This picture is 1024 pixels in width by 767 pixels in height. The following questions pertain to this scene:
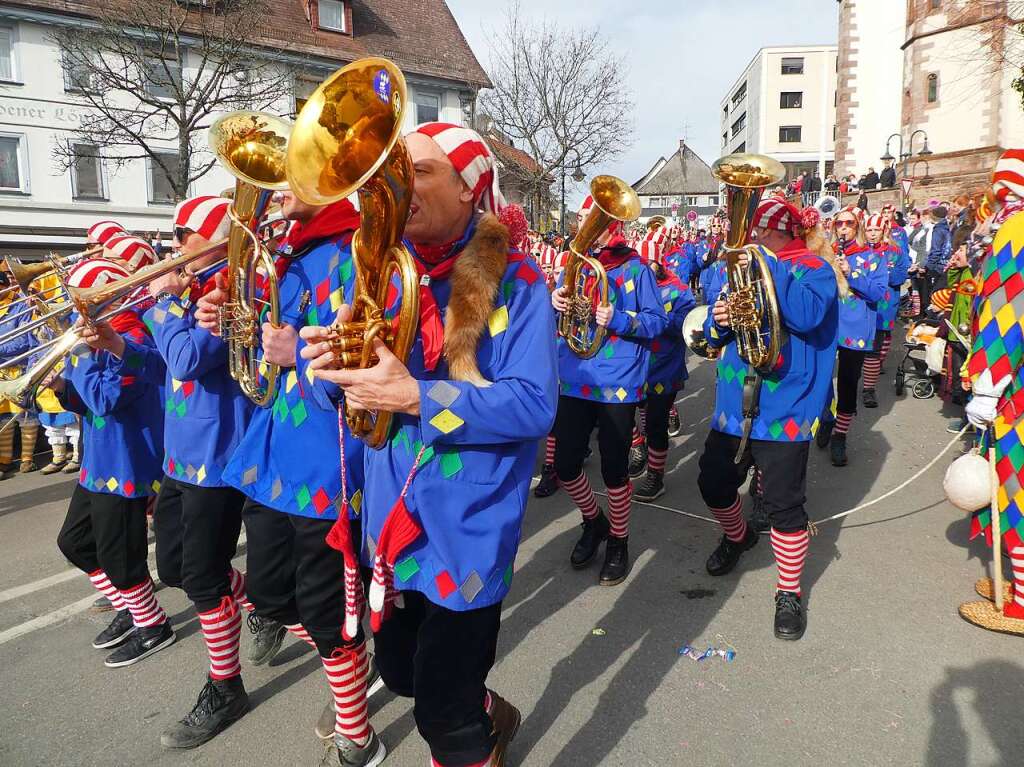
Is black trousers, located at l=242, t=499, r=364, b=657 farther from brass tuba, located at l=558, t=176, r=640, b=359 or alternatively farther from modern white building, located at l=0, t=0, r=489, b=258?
modern white building, located at l=0, t=0, r=489, b=258

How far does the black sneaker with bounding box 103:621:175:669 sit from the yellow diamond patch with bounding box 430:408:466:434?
2.54 m

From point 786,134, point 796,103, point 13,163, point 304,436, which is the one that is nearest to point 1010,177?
point 304,436

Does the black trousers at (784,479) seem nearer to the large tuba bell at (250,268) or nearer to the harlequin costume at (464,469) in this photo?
the harlequin costume at (464,469)

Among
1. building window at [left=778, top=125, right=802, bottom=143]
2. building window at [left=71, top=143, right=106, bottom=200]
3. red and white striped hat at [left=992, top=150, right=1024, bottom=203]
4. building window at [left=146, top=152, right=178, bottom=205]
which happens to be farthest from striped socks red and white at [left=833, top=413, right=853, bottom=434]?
building window at [left=778, top=125, right=802, bottom=143]

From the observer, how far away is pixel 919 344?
27.4ft

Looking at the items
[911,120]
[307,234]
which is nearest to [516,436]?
[307,234]

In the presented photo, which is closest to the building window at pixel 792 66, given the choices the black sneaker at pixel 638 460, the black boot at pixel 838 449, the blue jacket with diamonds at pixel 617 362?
the black boot at pixel 838 449

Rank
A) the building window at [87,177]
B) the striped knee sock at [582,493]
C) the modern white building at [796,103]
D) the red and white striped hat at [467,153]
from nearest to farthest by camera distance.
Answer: the red and white striped hat at [467,153], the striped knee sock at [582,493], the building window at [87,177], the modern white building at [796,103]

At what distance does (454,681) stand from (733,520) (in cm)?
249

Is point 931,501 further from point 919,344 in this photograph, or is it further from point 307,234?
point 307,234

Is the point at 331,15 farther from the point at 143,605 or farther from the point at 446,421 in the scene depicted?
the point at 446,421

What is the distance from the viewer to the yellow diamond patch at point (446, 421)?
1686mm

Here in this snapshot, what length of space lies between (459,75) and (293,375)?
26.6 m

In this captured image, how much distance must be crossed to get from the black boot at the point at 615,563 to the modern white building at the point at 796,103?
195 feet
